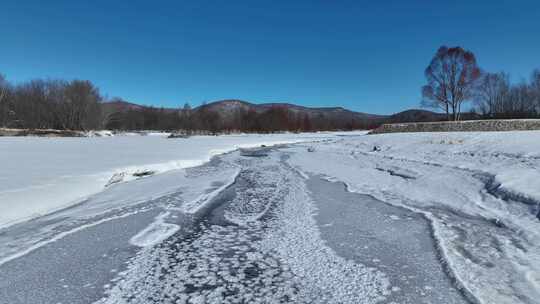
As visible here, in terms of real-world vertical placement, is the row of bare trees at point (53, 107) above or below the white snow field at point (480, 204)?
above

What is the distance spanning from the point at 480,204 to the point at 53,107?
7376 cm

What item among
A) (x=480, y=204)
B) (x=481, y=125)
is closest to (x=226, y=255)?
(x=480, y=204)

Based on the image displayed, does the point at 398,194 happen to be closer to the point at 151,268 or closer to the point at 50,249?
the point at 151,268

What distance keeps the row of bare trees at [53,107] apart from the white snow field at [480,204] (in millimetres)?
64554

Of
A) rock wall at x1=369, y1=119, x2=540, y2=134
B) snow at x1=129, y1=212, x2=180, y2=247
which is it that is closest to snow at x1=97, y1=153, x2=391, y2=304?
snow at x1=129, y1=212, x2=180, y2=247

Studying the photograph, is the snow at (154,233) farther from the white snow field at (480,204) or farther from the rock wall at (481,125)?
the rock wall at (481,125)

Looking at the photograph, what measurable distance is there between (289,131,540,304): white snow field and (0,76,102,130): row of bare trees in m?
64.6

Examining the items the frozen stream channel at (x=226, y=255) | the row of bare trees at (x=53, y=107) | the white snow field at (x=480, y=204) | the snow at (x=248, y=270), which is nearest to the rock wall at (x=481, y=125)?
the white snow field at (x=480, y=204)

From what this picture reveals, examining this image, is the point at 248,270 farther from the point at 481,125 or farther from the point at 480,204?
the point at 481,125

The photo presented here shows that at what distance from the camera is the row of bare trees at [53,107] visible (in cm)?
6156

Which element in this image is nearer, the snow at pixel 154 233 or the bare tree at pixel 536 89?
the snow at pixel 154 233

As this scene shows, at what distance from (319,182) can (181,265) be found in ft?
18.7

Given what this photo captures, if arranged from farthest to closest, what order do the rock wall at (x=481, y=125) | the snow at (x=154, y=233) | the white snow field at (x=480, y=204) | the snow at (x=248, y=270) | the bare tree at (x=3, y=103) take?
1. the bare tree at (x=3, y=103)
2. the rock wall at (x=481, y=125)
3. the snow at (x=154, y=233)
4. the white snow field at (x=480, y=204)
5. the snow at (x=248, y=270)

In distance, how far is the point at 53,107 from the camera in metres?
62.7
